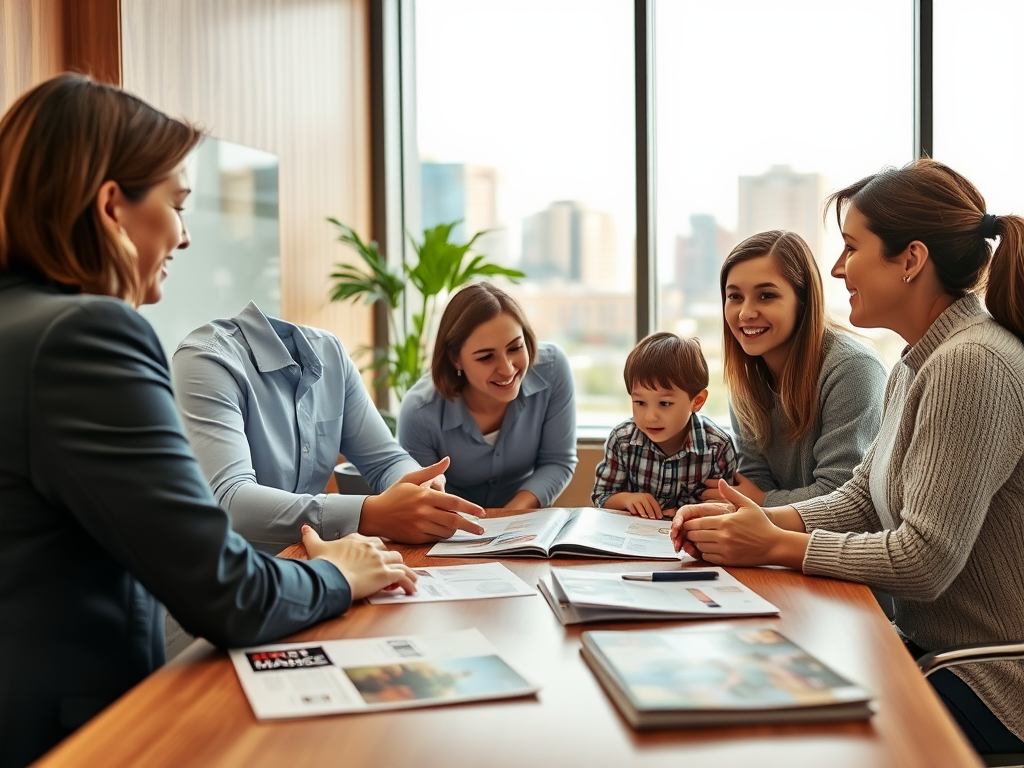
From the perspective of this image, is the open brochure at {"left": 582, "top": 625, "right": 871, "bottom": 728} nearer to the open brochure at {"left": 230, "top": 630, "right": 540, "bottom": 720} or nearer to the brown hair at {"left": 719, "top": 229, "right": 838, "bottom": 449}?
the open brochure at {"left": 230, "top": 630, "right": 540, "bottom": 720}

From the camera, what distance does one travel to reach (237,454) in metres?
1.96

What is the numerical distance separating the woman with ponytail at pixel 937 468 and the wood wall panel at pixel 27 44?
6.24 feet

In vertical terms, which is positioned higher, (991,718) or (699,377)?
(699,377)

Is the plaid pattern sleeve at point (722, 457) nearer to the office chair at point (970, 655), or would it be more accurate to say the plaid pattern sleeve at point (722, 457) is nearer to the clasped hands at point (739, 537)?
the clasped hands at point (739, 537)

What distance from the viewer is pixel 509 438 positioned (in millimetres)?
2666

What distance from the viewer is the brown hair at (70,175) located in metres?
1.17

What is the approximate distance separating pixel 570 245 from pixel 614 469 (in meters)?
2.53

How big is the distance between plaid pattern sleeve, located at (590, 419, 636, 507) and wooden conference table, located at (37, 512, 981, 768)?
1.25 m

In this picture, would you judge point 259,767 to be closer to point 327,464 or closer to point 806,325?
point 327,464

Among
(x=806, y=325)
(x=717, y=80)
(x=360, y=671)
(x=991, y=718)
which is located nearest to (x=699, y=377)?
(x=806, y=325)

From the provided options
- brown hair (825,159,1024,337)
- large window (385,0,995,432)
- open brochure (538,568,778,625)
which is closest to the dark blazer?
open brochure (538,568,778,625)

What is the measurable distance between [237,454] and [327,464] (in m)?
0.43

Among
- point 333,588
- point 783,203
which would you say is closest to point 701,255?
point 783,203

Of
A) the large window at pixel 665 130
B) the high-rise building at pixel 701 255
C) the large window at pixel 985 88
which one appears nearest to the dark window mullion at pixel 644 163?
the large window at pixel 665 130
